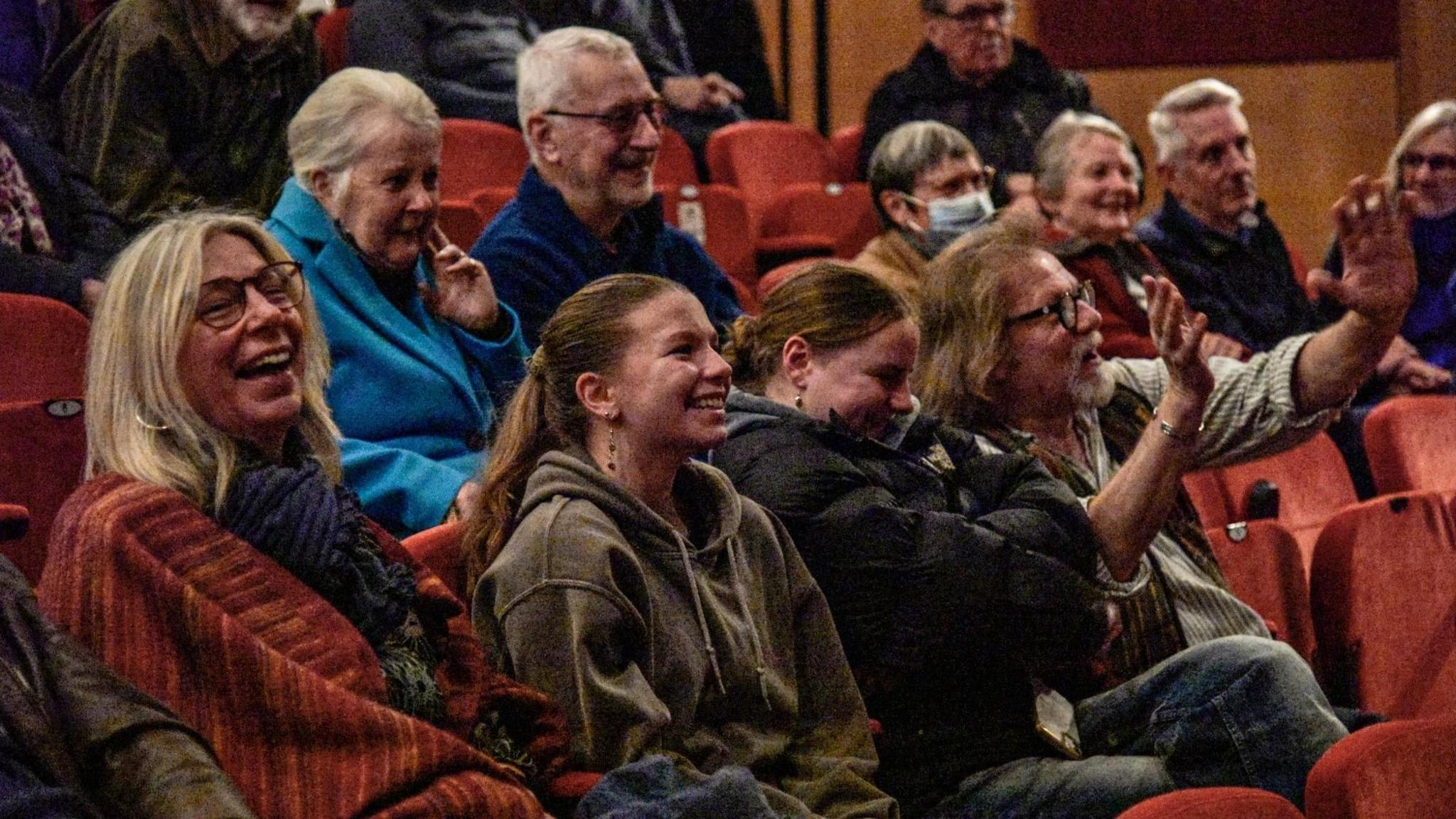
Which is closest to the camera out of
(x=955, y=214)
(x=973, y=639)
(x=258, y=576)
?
(x=258, y=576)

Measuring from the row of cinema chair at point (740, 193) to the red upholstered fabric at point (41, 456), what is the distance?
0.99m

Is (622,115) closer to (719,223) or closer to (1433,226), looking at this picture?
(719,223)

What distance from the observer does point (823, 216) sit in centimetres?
344

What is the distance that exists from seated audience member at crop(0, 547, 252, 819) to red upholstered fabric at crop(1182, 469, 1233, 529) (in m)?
1.47

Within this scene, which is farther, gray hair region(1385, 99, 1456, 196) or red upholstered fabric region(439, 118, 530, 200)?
gray hair region(1385, 99, 1456, 196)

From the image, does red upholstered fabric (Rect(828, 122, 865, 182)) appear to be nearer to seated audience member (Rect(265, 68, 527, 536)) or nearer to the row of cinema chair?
the row of cinema chair

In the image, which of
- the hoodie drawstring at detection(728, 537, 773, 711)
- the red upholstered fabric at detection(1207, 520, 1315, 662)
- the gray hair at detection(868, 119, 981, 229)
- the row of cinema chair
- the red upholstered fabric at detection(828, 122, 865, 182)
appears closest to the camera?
the hoodie drawstring at detection(728, 537, 773, 711)

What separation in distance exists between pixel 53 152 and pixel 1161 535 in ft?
4.33

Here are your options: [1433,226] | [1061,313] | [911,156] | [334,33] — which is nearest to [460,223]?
[911,156]

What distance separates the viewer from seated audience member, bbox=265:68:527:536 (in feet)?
6.00

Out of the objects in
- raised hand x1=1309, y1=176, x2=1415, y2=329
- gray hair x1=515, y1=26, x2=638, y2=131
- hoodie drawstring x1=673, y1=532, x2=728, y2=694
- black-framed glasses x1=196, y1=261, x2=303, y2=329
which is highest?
black-framed glasses x1=196, y1=261, x2=303, y2=329

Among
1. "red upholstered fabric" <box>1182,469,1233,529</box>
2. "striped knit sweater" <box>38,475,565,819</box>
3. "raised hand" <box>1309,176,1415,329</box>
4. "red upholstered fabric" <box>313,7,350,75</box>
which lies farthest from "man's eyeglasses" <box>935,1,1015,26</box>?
"striped knit sweater" <box>38,475,565,819</box>

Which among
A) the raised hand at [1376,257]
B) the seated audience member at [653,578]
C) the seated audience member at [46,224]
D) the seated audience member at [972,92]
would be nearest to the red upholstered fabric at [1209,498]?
the raised hand at [1376,257]

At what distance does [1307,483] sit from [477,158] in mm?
1410
